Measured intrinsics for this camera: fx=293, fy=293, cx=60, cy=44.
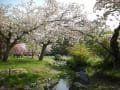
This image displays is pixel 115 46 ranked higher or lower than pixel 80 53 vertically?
higher

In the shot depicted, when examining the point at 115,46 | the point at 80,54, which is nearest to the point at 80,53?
the point at 80,54

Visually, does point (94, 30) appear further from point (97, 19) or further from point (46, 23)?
point (46, 23)

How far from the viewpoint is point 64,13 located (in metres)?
37.7

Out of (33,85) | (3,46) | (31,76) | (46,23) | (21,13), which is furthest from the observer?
(3,46)

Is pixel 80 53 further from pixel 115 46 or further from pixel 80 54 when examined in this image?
pixel 115 46

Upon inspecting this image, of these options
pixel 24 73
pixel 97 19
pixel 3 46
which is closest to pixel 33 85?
pixel 24 73

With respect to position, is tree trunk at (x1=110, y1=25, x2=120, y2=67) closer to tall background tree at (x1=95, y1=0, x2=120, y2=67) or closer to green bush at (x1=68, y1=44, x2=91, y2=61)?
tall background tree at (x1=95, y1=0, x2=120, y2=67)

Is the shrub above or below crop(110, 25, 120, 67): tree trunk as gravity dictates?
below

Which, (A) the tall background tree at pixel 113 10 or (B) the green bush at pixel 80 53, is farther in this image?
(B) the green bush at pixel 80 53

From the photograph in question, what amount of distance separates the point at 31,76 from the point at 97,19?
1071 centimetres

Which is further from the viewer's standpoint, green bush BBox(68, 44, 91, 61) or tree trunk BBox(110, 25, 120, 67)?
green bush BBox(68, 44, 91, 61)

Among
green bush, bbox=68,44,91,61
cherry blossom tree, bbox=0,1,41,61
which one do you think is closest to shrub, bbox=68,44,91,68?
green bush, bbox=68,44,91,61

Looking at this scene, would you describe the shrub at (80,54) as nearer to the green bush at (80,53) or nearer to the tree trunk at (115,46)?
the green bush at (80,53)

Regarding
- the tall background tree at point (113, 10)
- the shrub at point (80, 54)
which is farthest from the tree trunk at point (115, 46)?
the shrub at point (80, 54)
